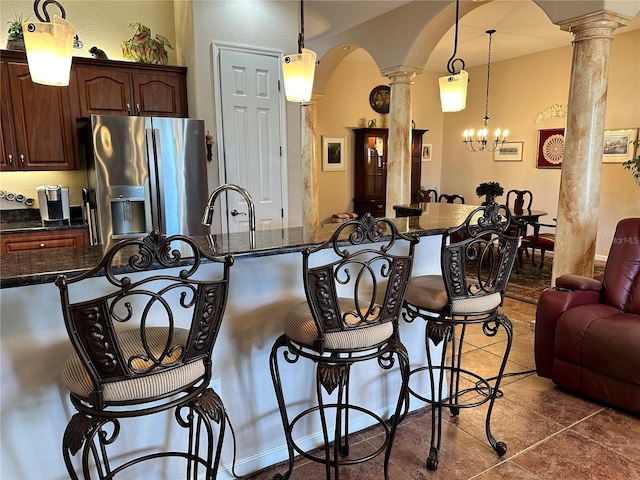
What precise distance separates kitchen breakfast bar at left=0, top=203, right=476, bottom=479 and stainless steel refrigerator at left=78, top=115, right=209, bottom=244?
1638 millimetres

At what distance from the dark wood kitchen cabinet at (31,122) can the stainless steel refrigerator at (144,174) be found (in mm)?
178

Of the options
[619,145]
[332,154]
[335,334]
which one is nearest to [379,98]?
[332,154]

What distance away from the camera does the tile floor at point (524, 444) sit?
1963mm

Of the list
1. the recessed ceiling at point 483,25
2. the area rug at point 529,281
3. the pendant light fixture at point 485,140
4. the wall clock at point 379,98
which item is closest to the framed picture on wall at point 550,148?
the pendant light fixture at point 485,140

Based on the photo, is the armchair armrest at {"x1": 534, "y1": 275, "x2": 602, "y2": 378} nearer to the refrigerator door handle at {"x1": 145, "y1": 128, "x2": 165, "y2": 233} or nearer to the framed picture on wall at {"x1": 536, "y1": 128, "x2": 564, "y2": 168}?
the refrigerator door handle at {"x1": 145, "y1": 128, "x2": 165, "y2": 233}

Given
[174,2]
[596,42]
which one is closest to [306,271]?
[596,42]

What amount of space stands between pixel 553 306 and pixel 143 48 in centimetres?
370

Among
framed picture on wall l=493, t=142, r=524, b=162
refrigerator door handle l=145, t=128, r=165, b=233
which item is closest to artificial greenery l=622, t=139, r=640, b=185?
framed picture on wall l=493, t=142, r=524, b=162

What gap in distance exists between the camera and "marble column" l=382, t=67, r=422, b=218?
505 centimetres

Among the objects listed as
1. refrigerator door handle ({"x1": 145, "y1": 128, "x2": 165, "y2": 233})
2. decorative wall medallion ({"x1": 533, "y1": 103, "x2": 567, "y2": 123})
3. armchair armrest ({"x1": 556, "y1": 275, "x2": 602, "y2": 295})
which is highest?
decorative wall medallion ({"x1": 533, "y1": 103, "x2": 567, "y2": 123})

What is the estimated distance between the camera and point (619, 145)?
19.7 ft

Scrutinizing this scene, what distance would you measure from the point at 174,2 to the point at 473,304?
379 centimetres

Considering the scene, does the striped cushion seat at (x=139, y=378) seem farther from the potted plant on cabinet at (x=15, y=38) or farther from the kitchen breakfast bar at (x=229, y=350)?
the potted plant on cabinet at (x=15, y=38)

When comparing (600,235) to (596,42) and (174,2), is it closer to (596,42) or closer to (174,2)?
(596,42)
